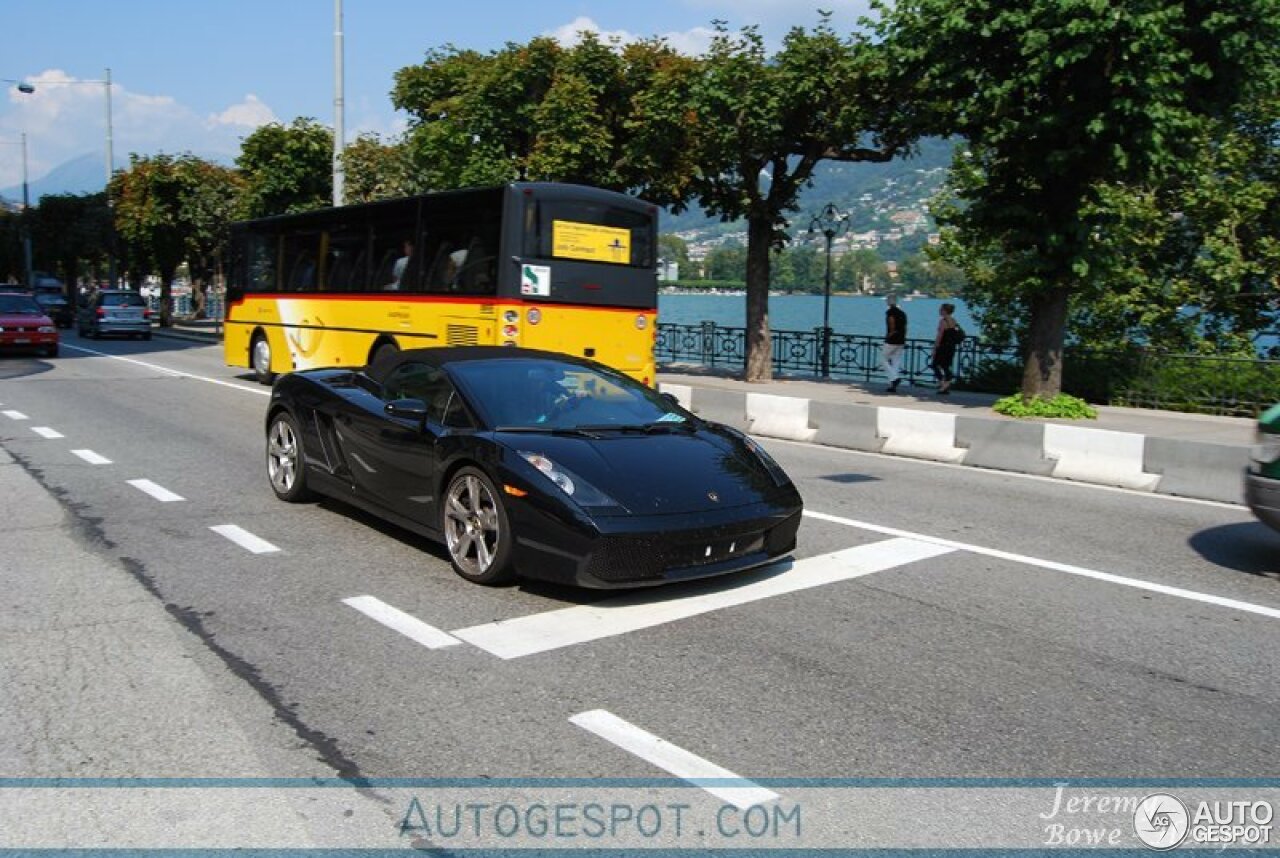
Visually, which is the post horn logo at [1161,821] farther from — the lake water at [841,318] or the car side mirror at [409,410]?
the lake water at [841,318]

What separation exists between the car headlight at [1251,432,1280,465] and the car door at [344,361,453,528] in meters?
4.97

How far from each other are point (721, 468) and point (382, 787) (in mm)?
3126

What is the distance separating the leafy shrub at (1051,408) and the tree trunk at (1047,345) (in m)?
0.28

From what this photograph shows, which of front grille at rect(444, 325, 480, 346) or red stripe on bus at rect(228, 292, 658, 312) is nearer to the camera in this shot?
red stripe on bus at rect(228, 292, 658, 312)

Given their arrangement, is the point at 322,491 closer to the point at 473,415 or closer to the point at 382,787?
the point at 473,415

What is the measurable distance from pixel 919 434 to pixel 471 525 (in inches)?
310

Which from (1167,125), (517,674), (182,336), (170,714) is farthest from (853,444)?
(182,336)

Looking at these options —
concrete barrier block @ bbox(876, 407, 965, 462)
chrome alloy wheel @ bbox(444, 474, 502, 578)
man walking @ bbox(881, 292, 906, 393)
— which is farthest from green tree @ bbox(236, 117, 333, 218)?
chrome alloy wheel @ bbox(444, 474, 502, 578)

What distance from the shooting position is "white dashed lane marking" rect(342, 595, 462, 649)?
17.6 ft

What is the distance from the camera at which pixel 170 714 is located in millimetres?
4426

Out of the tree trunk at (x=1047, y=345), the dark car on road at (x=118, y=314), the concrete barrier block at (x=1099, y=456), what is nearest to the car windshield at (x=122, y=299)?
the dark car on road at (x=118, y=314)

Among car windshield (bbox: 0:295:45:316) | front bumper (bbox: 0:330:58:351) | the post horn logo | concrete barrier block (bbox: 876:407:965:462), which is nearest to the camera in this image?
the post horn logo

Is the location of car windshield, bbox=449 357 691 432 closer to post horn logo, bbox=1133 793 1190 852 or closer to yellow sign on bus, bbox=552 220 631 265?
post horn logo, bbox=1133 793 1190 852

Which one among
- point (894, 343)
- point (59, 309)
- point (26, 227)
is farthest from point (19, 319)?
point (26, 227)
